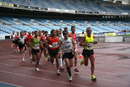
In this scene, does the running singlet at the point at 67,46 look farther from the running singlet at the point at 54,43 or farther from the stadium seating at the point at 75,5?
the stadium seating at the point at 75,5

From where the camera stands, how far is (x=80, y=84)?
6.74 m

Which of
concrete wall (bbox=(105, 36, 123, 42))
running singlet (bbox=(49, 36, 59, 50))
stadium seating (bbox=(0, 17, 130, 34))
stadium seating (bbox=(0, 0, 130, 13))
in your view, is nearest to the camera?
running singlet (bbox=(49, 36, 59, 50))

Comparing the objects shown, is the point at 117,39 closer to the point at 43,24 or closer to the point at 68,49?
the point at 43,24

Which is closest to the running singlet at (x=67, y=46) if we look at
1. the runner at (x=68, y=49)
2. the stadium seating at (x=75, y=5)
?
the runner at (x=68, y=49)

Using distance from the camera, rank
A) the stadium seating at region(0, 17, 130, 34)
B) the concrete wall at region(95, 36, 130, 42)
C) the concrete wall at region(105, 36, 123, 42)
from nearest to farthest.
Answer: the concrete wall at region(95, 36, 130, 42)
the concrete wall at region(105, 36, 123, 42)
the stadium seating at region(0, 17, 130, 34)

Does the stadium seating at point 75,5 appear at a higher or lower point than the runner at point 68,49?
higher

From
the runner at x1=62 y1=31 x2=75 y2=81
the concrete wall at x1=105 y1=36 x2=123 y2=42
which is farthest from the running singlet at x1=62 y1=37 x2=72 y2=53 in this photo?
the concrete wall at x1=105 y1=36 x2=123 y2=42

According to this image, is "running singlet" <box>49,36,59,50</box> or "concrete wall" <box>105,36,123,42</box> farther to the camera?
"concrete wall" <box>105,36,123,42</box>

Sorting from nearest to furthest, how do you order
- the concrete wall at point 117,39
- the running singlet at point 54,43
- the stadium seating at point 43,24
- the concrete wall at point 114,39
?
1. the running singlet at point 54,43
2. the concrete wall at point 117,39
3. the concrete wall at point 114,39
4. the stadium seating at point 43,24

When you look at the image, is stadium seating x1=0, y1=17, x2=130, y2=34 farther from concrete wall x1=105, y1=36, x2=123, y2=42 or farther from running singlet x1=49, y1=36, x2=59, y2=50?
running singlet x1=49, y1=36, x2=59, y2=50

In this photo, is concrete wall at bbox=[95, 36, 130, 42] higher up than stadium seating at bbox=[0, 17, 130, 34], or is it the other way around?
stadium seating at bbox=[0, 17, 130, 34]

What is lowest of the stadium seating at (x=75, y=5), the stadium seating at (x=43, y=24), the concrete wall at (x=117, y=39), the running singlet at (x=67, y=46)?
the concrete wall at (x=117, y=39)

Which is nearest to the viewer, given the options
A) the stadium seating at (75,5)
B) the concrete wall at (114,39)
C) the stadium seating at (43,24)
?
the concrete wall at (114,39)

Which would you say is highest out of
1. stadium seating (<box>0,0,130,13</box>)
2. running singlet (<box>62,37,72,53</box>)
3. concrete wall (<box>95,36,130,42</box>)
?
stadium seating (<box>0,0,130,13</box>)
